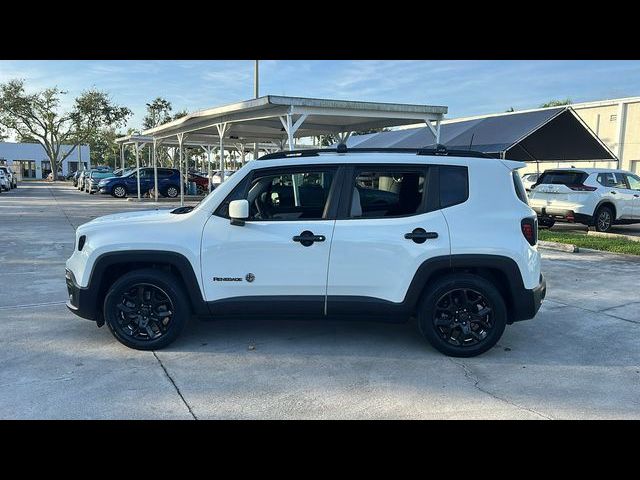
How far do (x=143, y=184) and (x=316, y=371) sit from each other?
25.0 meters

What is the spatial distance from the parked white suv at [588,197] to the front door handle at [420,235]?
10437 millimetres

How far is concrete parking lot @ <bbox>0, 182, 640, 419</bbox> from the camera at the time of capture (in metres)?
3.52

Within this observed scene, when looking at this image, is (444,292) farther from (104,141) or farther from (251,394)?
(104,141)

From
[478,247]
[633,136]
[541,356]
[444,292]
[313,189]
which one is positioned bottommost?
[541,356]

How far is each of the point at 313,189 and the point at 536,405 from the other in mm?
2609

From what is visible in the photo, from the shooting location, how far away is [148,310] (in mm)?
4566

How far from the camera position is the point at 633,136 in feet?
95.7

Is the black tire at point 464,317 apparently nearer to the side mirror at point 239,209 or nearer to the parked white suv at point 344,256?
the parked white suv at point 344,256

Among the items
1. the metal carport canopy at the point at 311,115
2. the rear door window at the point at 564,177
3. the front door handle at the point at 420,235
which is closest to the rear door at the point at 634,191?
the rear door window at the point at 564,177

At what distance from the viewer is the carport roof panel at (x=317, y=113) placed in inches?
450

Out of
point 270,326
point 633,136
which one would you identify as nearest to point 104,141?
point 633,136

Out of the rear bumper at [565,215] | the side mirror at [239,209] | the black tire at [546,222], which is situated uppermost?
the side mirror at [239,209]

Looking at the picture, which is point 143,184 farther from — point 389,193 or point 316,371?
point 316,371

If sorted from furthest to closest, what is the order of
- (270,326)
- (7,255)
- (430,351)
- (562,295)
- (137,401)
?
(7,255), (562,295), (270,326), (430,351), (137,401)
